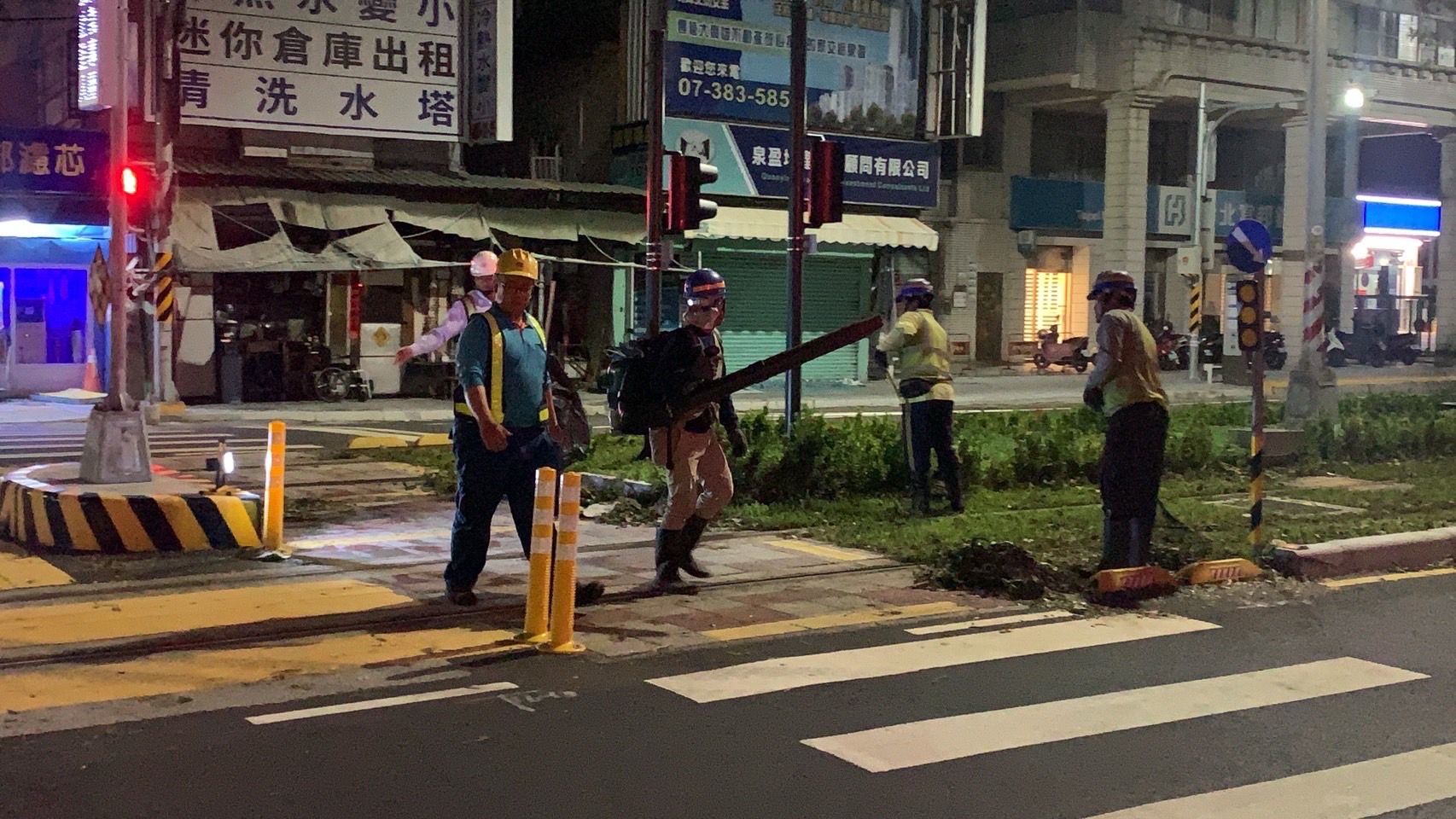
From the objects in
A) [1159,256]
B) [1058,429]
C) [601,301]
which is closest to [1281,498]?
[1058,429]

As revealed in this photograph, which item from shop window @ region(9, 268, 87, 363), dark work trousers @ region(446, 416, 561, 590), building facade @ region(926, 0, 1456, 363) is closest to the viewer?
dark work trousers @ region(446, 416, 561, 590)

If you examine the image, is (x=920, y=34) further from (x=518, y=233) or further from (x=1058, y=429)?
(x=1058, y=429)

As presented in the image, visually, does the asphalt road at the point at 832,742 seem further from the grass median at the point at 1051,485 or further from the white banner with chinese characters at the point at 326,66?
the white banner with chinese characters at the point at 326,66

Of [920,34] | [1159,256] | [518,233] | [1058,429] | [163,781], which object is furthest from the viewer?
[1159,256]

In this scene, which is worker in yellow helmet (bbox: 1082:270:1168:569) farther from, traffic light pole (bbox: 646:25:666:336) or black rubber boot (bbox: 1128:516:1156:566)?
traffic light pole (bbox: 646:25:666:336)

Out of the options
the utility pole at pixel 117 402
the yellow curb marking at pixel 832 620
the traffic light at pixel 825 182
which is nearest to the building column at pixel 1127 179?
the traffic light at pixel 825 182

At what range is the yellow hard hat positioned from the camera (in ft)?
26.5

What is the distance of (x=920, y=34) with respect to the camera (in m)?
30.8

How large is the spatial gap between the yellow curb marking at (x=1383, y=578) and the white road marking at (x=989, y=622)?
2.21m

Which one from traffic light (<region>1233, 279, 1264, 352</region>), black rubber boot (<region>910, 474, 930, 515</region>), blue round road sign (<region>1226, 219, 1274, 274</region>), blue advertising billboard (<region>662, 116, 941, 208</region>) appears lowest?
black rubber boot (<region>910, 474, 930, 515</region>)

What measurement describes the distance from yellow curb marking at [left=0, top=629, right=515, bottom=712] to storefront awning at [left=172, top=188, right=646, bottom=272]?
591 inches

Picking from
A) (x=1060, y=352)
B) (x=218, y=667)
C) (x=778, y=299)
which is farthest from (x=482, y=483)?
(x=1060, y=352)

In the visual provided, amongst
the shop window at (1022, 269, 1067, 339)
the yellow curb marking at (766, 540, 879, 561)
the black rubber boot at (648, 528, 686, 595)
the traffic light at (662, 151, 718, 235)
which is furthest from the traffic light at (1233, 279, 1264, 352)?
the shop window at (1022, 269, 1067, 339)

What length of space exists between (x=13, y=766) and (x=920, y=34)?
2781 centimetres
